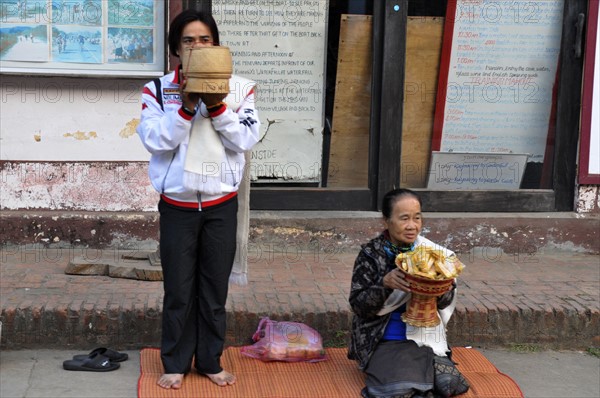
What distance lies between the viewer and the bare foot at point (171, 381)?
4.56 metres

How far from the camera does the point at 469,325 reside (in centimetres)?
548

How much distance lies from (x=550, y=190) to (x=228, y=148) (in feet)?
Result: 12.0

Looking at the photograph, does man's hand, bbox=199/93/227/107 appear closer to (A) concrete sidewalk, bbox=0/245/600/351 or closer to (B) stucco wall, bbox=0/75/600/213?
(A) concrete sidewalk, bbox=0/245/600/351

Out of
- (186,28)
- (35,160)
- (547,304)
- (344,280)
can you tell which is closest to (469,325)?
(547,304)

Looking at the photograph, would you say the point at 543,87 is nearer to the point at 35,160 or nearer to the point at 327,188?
the point at 327,188

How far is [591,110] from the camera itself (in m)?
7.00

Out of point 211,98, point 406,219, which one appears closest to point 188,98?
point 211,98

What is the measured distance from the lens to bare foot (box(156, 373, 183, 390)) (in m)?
4.56

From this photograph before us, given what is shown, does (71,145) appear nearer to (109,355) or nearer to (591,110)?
(109,355)

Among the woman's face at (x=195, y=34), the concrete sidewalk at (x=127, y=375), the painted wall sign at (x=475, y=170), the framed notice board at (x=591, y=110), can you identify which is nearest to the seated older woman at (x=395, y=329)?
the concrete sidewalk at (x=127, y=375)

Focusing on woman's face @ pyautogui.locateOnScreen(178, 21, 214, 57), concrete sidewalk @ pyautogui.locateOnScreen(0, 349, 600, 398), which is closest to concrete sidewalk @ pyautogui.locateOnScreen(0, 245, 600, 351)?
concrete sidewalk @ pyautogui.locateOnScreen(0, 349, 600, 398)

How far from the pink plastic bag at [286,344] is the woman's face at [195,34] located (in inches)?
66.8

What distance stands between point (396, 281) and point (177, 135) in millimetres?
1220

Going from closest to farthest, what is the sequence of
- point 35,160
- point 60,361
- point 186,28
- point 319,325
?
point 186,28 → point 60,361 → point 319,325 → point 35,160
